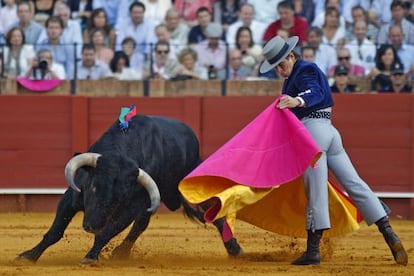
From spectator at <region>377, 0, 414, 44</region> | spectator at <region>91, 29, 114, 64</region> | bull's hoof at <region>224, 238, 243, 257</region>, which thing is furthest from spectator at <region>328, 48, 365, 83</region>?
bull's hoof at <region>224, 238, 243, 257</region>

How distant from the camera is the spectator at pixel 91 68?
38.3ft

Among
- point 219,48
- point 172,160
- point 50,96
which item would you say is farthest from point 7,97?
point 172,160

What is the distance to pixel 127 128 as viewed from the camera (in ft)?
24.5

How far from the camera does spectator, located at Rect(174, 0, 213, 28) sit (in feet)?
39.2

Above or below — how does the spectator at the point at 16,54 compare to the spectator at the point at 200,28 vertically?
below

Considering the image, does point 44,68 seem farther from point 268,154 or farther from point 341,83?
point 268,154

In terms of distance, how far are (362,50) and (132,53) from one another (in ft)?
7.37

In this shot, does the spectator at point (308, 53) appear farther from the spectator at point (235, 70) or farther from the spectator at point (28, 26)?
the spectator at point (28, 26)

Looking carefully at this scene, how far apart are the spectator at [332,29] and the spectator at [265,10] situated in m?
0.51

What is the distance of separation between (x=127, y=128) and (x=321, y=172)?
52.8 inches

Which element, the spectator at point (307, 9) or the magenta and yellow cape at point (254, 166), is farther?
the spectator at point (307, 9)

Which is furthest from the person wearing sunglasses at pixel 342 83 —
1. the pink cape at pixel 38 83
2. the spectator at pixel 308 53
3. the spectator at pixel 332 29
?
the pink cape at pixel 38 83

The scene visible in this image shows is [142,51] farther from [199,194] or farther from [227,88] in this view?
[199,194]

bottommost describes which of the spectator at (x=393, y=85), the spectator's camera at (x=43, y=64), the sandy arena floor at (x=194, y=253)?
the sandy arena floor at (x=194, y=253)
